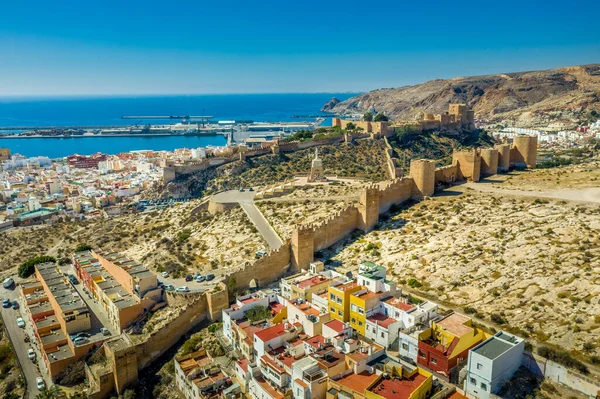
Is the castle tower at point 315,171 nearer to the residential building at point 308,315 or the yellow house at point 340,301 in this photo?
the residential building at point 308,315

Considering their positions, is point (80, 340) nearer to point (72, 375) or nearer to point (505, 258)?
point (72, 375)

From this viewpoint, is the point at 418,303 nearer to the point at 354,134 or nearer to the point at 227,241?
the point at 227,241

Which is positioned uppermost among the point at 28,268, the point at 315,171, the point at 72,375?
the point at 315,171

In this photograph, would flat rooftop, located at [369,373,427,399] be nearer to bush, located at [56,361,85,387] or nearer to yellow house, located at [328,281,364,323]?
yellow house, located at [328,281,364,323]

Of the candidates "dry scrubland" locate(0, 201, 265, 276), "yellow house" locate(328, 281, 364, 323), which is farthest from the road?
"yellow house" locate(328, 281, 364, 323)

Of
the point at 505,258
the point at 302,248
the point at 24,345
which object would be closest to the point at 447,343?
the point at 505,258

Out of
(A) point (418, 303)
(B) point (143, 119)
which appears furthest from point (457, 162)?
(B) point (143, 119)
